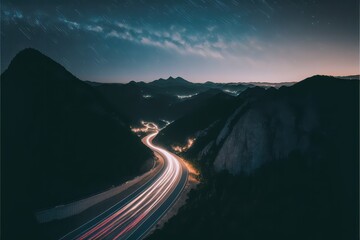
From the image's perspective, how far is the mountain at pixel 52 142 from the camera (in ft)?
141

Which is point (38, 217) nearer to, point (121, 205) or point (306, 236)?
point (121, 205)

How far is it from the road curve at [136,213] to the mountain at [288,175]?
372 centimetres

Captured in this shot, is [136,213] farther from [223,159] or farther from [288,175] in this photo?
[288,175]

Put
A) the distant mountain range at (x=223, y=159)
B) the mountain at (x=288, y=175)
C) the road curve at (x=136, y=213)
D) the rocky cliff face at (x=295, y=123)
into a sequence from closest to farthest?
the mountain at (x=288, y=175), the distant mountain range at (x=223, y=159), the road curve at (x=136, y=213), the rocky cliff face at (x=295, y=123)

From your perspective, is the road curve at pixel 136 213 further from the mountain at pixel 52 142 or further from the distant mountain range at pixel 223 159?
the mountain at pixel 52 142

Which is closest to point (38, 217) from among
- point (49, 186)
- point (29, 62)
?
point (49, 186)

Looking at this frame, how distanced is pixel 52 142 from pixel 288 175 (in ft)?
169

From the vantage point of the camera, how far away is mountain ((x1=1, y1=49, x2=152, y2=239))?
141 ft

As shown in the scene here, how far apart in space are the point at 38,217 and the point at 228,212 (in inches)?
1224

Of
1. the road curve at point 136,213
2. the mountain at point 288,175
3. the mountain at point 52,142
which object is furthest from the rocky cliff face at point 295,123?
the mountain at point 52,142

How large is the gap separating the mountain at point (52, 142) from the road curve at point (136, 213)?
27.6 feet

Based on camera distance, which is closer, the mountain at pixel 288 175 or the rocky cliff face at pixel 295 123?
the mountain at pixel 288 175

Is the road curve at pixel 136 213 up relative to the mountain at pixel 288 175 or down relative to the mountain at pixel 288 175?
down

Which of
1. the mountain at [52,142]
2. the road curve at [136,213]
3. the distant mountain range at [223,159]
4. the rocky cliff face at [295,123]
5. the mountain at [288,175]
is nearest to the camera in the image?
the mountain at [288,175]
